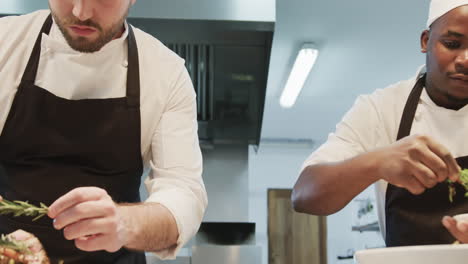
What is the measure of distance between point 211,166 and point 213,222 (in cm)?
43

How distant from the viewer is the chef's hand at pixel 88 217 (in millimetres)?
796

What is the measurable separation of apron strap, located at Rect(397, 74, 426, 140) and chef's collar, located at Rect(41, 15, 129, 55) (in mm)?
907

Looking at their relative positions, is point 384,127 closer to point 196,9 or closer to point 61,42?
point 61,42

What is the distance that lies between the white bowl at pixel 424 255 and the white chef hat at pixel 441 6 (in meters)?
0.92

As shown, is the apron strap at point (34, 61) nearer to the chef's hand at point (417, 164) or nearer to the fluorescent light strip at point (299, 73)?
the chef's hand at point (417, 164)

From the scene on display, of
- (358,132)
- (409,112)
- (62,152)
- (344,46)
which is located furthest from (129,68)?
(344,46)

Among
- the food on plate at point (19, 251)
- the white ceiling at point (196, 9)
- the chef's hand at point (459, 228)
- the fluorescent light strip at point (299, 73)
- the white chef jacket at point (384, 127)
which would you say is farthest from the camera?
the fluorescent light strip at point (299, 73)

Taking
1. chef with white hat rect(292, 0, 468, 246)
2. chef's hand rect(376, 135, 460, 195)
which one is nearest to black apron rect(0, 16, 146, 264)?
chef with white hat rect(292, 0, 468, 246)

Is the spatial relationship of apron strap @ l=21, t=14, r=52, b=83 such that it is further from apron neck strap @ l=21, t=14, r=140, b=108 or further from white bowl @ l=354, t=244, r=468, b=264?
white bowl @ l=354, t=244, r=468, b=264

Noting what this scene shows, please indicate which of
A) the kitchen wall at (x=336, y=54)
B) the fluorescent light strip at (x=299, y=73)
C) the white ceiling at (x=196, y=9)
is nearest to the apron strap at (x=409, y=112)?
the white ceiling at (x=196, y=9)

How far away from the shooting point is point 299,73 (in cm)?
555

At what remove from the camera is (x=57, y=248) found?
1437 millimetres

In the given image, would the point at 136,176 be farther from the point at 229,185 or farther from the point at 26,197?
the point at 229,185

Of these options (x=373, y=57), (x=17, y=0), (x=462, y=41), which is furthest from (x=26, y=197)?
(x=373, y=57)
